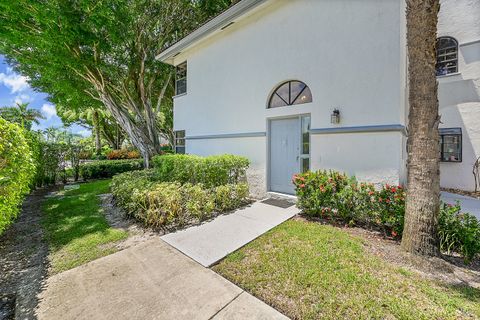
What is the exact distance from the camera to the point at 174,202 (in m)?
4.78

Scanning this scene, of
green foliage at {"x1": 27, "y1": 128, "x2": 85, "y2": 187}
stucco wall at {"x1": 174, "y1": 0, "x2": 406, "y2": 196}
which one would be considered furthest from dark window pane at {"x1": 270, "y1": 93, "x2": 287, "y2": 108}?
green foliage at {"x1": 27, "y1": 128, "x2": 85, "y2": 187}

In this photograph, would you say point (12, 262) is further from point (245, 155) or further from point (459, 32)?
point (459, 32)

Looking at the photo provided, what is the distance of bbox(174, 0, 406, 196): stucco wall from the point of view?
4.77 meters

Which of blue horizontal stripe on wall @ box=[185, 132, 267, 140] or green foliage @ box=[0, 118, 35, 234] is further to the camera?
blue horizontal stripe on wall @ box=[185, 132, 267, 140]

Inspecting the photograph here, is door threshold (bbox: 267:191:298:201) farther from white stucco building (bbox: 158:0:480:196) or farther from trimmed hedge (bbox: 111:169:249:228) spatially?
trimmed hedge (bbox: 111:169:249:228)

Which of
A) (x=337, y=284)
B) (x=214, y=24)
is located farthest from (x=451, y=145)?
(x=214, y=24)

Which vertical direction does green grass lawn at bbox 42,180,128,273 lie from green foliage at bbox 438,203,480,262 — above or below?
Answer: below

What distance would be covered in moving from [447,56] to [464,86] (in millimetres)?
1279

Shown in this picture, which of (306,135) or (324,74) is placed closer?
(324,74)

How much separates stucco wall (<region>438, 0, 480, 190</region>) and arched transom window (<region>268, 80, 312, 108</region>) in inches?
214

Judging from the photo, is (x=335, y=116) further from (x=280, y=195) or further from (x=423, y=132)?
(x=280, y=195)

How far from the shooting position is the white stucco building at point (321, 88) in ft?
15.9

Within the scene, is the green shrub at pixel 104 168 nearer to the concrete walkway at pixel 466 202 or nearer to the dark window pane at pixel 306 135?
the dark window pane at pixel 306 135

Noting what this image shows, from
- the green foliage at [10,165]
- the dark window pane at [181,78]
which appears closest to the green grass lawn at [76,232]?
the green foliage at [10,165]
